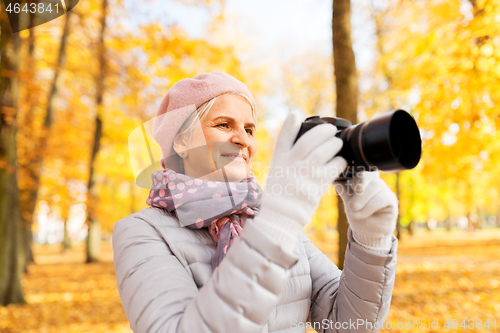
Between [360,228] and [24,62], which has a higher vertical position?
[24,62]

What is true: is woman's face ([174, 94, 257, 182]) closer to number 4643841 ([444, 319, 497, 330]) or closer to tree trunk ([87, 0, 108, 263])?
number 4643841 ([444, 319, 497, 330])

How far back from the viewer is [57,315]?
17.5ft

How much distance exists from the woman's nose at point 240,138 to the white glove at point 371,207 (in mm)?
399

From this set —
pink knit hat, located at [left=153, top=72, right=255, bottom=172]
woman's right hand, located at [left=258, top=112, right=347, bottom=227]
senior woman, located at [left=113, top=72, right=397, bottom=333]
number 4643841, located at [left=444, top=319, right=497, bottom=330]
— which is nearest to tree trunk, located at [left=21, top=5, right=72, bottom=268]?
pink knit hat, located at [left=153, top=72, right=255, bottom=172]

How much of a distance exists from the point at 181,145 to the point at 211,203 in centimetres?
33

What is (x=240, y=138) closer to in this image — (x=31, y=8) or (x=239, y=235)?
(x=239, y=235)

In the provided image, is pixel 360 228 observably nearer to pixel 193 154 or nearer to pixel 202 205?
pixel 202 205

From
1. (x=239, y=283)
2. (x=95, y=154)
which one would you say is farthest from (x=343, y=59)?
(x=95, y=154)

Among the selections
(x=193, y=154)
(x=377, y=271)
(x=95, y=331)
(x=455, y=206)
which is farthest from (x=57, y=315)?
(x=455, y=206)

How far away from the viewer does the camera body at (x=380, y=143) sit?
2.90 ft

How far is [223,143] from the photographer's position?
4.03 feet

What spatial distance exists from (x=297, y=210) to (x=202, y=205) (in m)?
0.42

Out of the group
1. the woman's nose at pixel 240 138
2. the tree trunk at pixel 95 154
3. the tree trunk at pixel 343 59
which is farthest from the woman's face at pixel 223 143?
the tree trunk at pixel 95 154

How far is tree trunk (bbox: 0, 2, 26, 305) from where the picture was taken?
518 centimetres
